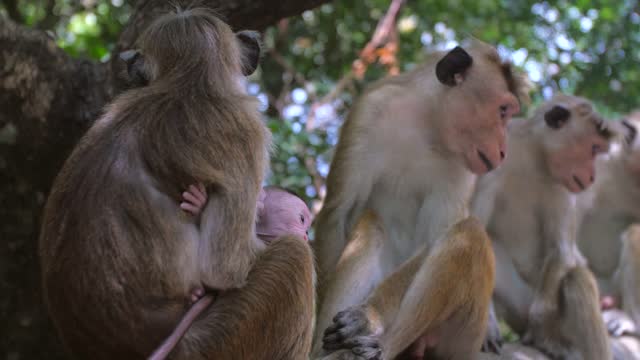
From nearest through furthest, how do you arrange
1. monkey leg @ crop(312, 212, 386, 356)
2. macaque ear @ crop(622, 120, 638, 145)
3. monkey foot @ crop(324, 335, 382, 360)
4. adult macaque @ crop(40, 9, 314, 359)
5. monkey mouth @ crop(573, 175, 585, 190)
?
adult macaque @ crop(40, 9, 314, 359) < monkey foot @ crop(324, 335, 382, 360) < monkey leg @ crop(312, 212, 386, 356) < monkey mouth @ crop(573, 175, 585, 190) < macaque ear @ crop(622, 120, 638, 145)

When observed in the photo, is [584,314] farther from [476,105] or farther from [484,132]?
[476,105]

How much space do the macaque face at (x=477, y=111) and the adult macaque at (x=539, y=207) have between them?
111 cm

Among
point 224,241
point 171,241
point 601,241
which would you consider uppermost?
point 171,241

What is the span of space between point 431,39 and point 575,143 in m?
3.76

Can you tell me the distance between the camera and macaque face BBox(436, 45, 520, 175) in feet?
19.5

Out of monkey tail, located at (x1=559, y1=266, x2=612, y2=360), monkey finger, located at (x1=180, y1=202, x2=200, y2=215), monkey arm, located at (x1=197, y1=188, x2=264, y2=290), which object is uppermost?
monkey finger, located at (x1=180, y1=202, x2=200, y2=215)

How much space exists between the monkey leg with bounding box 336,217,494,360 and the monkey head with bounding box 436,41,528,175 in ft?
2.73

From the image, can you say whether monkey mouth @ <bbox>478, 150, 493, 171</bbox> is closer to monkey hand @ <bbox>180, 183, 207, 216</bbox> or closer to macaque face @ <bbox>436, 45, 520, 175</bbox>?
macaque face @ <bbox>436, 45, 520, 175</bbox>

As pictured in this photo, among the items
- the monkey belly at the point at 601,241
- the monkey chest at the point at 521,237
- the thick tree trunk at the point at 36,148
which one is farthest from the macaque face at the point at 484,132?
the monkey belly at the point at 601,241

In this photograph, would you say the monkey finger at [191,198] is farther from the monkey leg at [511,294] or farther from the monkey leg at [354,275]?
the monkey leg at [511,294]

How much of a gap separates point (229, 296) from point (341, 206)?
6.22 feet

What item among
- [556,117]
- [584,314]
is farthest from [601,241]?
[584,314]

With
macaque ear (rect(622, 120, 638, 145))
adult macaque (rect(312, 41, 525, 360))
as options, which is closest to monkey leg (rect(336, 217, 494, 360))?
adult macaque (rect(312, 41, 525, 360))

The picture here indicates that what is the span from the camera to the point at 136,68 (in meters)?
4.63
